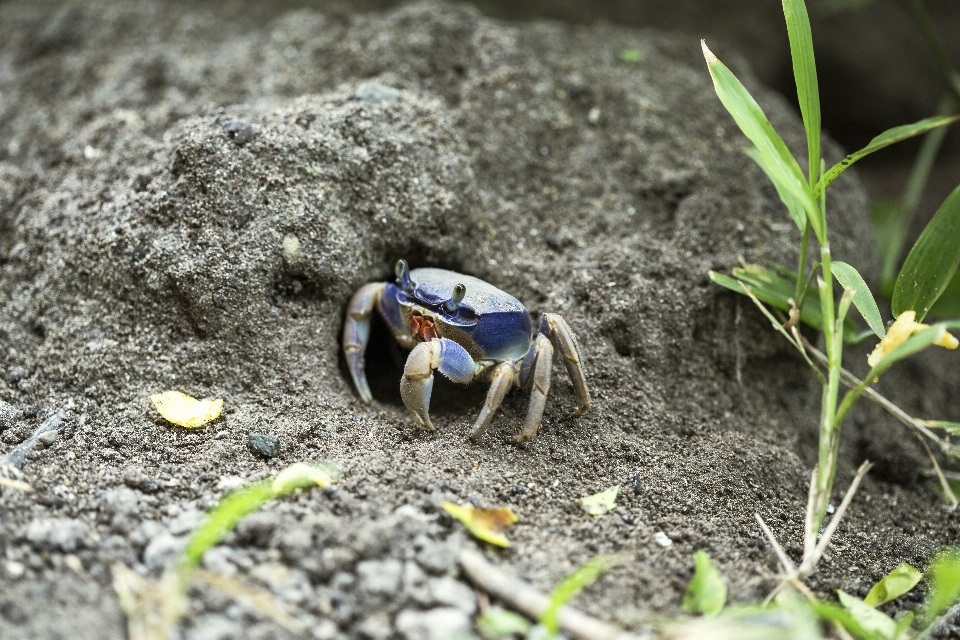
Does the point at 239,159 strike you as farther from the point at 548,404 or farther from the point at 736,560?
the point at 736,560

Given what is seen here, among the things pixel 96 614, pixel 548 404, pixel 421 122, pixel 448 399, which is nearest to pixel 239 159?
pixel 421 122

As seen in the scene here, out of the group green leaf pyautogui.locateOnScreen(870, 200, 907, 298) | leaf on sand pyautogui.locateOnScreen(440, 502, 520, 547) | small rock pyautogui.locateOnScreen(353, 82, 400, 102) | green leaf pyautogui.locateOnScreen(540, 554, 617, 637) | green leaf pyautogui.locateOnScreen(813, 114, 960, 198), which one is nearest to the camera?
green leaf pyautogui.locateOnScreen(540, 554, 617, 637)

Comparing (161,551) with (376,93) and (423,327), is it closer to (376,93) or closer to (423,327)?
(423,327)

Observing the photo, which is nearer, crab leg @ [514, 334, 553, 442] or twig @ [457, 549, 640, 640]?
twig @ [457, 549, 640, 640]

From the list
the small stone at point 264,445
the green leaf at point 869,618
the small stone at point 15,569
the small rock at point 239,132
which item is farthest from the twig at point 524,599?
the small rock at point 239,132

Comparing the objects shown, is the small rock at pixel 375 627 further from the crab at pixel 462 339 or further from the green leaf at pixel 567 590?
the crab at pixel 462 339

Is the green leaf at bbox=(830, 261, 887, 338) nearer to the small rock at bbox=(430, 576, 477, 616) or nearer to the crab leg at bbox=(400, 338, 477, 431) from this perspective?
the crab leg at bbox=(400, 338, 477, 431)

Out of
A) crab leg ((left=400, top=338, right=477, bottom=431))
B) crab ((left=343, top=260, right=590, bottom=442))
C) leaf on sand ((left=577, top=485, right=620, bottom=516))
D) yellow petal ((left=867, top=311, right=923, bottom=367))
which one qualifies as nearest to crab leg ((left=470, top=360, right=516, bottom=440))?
crab ((left=343, top=260, right=590, bottom=442))
